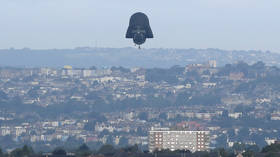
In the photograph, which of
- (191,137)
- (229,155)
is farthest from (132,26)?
(191,137)

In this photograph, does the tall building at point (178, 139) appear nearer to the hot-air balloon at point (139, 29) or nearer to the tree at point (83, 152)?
the tree at point (83, 152)

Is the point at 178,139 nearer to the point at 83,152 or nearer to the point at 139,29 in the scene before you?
the point at 83,152

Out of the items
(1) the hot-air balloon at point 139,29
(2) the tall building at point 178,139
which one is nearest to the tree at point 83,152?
(2) the tall building at point 178,139

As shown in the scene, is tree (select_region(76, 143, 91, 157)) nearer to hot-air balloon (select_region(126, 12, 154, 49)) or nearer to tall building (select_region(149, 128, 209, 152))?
tall building (select_region(149, 128, 209, 152))

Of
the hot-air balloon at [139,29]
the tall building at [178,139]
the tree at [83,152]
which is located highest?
the hot-air balloon at [139,29]

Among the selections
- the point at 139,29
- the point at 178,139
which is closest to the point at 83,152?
the point at 139,29

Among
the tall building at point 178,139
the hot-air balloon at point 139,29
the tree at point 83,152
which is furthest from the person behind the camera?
the tall building at point 178,139
